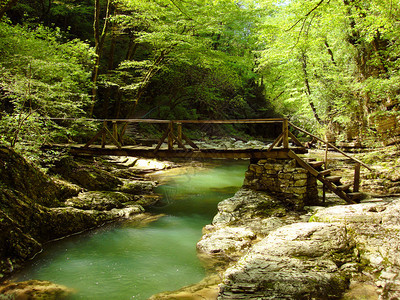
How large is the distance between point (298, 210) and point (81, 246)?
16.9ft

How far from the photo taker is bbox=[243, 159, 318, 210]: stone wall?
6.80 m

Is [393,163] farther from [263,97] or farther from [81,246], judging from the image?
[263,97]

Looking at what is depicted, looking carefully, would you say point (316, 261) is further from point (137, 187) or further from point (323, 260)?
point (137, 187)

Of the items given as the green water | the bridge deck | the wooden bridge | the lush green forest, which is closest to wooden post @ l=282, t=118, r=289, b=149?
the wooden bridge

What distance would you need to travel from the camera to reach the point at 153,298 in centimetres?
368

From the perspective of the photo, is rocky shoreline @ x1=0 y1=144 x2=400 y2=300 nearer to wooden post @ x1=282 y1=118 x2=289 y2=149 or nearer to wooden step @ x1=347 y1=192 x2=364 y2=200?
wooden step @ x1=347 y1=192 x2=364 y2=200

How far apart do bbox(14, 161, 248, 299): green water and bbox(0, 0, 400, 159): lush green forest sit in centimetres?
286

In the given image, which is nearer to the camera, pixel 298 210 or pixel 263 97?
pixel 298 210

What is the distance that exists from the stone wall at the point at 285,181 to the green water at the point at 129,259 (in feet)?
5.58

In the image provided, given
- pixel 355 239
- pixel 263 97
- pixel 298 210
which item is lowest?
pixel 298 210

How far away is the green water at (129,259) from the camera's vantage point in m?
4.06

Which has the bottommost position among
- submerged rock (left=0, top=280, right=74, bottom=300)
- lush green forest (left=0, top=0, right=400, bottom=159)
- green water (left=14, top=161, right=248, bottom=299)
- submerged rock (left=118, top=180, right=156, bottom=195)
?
green water (left=14, top=161, right=248, bottom=299)

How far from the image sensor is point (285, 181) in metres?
6.98

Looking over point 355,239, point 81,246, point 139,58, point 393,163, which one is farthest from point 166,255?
point 139,58
